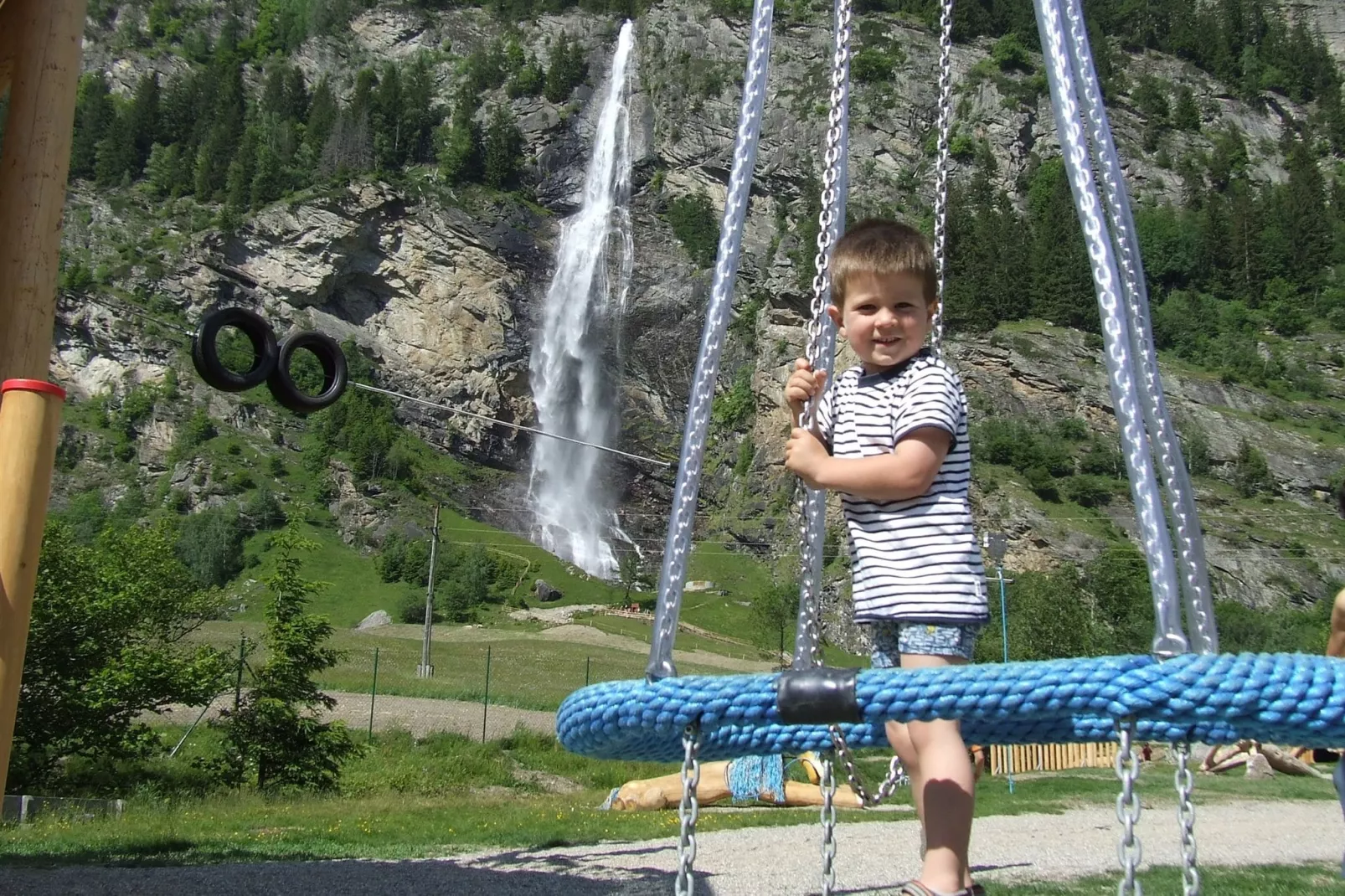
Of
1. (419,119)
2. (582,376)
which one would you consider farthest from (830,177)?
(419,119)

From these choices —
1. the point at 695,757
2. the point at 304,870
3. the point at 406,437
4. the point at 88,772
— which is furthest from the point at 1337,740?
the point at 406,437

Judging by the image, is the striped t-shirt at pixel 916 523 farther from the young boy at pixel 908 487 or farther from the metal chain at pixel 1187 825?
the metal chain at pixel 1187 825

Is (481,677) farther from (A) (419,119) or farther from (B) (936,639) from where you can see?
(A) (419,119)

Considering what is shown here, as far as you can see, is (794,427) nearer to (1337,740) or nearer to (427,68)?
(1337,740)

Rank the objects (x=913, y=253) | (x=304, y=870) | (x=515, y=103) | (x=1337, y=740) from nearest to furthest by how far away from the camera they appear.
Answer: (x=1337, y=740) < (x=913, y=253) < (x=304, y=870) < (x=515, y=103)

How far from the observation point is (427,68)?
113 m

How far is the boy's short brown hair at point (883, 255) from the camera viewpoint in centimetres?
262

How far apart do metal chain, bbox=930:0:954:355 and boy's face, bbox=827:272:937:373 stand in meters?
0.10

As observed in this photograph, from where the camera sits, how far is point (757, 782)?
47.4ft

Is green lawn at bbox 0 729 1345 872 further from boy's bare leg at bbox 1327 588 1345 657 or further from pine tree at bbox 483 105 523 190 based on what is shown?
pine tree at bbox 483 105 523 190

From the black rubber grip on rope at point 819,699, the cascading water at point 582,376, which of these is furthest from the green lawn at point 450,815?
the cascading water at point 582,376

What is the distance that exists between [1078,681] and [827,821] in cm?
48

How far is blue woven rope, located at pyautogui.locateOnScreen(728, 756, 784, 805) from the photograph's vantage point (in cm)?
1441

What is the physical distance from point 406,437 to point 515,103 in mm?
34222
